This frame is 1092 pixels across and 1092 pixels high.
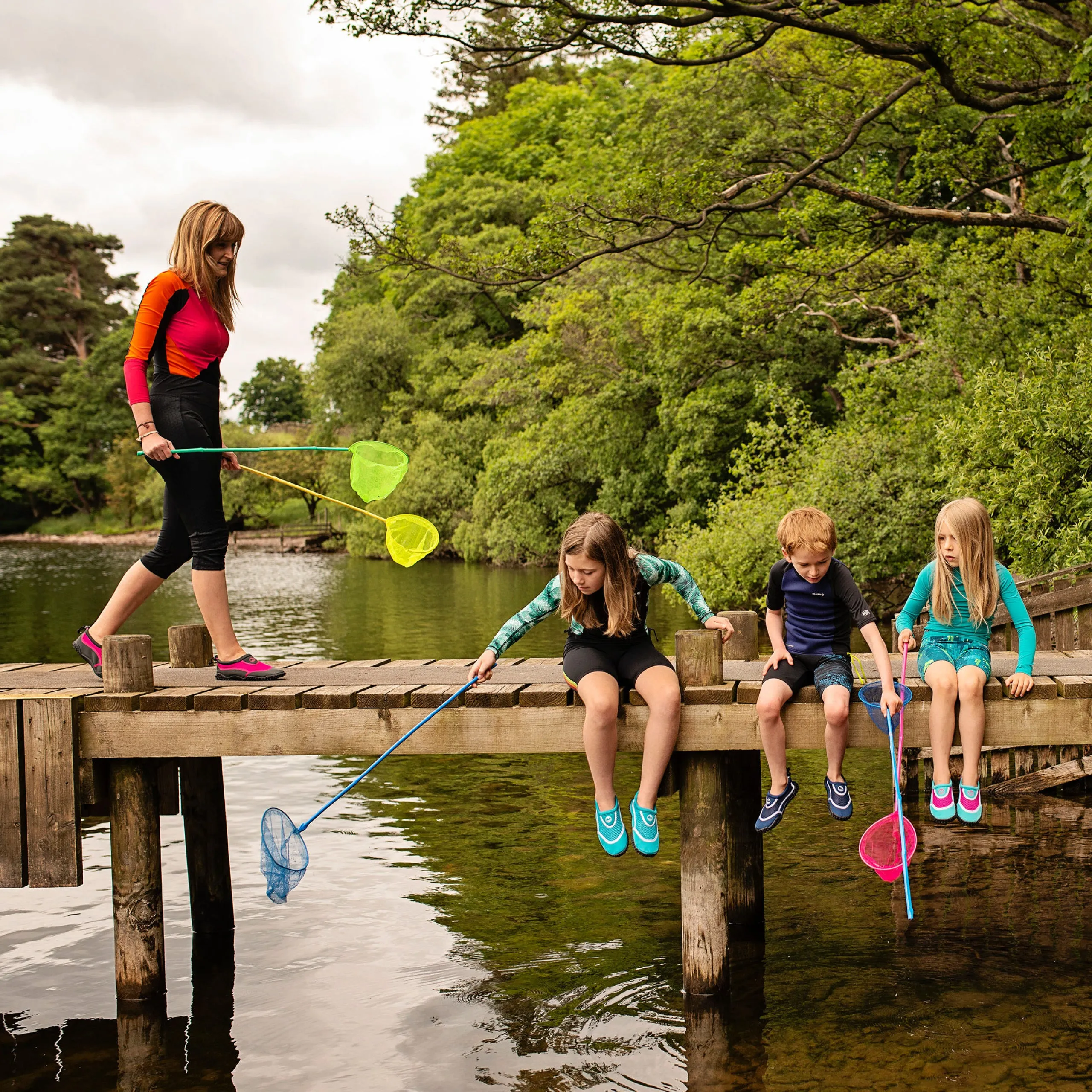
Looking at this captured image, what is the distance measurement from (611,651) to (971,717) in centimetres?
162

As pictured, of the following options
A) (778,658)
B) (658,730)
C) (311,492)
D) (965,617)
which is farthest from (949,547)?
(311,492)

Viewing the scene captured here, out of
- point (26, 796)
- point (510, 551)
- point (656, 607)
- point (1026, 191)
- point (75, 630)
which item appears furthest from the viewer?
point (510, 551)

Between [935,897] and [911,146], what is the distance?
20826 millimetres

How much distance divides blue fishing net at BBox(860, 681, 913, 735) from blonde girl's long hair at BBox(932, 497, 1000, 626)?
1.26 ft

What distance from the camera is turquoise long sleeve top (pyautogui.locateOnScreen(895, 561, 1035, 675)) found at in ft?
18.4

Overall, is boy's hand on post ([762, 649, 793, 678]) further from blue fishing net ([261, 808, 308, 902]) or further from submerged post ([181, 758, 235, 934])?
submerged post ([181, 758, 235, 934])

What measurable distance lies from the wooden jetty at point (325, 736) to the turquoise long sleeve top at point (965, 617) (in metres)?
0.20

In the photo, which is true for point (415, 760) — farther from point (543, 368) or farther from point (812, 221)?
point (543, 368)

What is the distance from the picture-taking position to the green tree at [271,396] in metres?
131

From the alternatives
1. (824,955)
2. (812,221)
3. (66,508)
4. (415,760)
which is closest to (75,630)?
(415,760)

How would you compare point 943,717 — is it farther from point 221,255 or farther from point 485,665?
point 221,255

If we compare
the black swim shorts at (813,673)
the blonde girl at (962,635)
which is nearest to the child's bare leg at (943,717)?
the blonde girl at (962,635)

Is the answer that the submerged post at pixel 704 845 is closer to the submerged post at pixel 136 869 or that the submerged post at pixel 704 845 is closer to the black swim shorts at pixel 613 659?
the black swim shorts at pixel 613 659

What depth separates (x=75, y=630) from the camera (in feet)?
76.9
